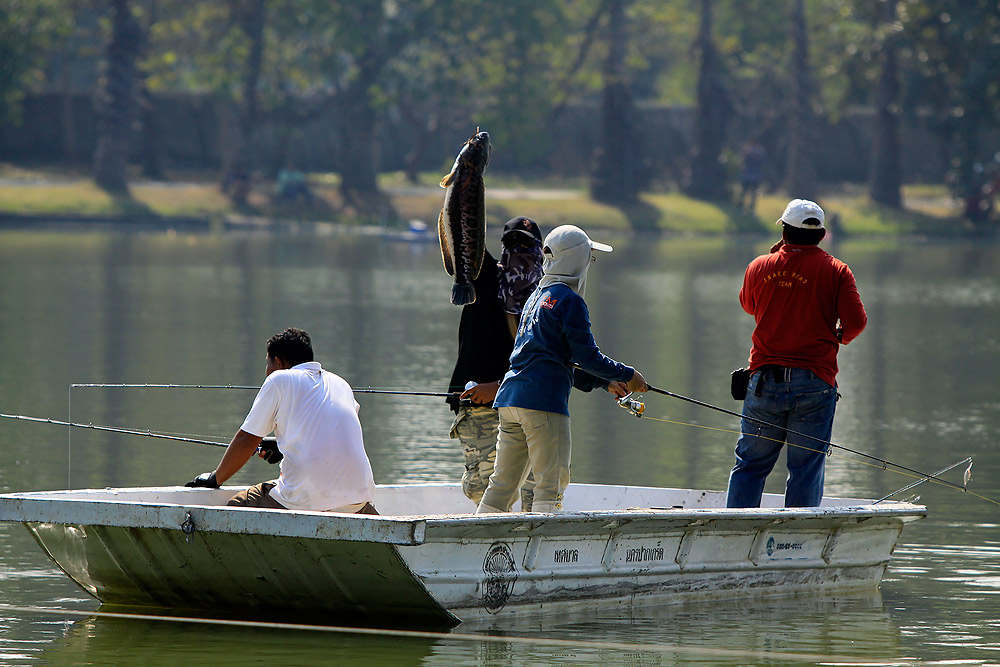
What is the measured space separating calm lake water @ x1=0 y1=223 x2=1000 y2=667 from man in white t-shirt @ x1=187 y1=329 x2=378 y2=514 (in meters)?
0.64

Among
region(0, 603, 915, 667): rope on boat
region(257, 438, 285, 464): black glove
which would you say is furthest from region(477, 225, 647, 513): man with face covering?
region(257, 438, 285, 464): black glove

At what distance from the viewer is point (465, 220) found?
323 inches

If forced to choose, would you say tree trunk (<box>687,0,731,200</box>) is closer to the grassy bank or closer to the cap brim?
the grassy bank

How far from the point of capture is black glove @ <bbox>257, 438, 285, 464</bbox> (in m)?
8.18

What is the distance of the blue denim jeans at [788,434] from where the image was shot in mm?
8367

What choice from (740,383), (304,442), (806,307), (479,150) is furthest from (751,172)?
(304,442)

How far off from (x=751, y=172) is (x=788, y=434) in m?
40.9

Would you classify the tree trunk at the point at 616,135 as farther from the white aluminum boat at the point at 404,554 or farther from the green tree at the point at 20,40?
the white aluminum boat at the point at 404,554

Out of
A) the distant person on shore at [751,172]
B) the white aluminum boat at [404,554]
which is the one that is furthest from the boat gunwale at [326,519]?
the distant person on shore at [751,172]

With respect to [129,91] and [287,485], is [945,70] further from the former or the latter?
[287,485]

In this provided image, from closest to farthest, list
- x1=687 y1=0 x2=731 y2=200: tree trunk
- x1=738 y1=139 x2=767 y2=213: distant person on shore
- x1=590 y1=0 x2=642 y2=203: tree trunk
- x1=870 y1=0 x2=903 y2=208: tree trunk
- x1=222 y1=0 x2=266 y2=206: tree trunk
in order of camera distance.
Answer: x1=222 y1=0 x2=266 y2=206: tree trunk → x1=738 y1=139 x2=767 y2=213: distant person on shore → x1=590 y1=0 x2=642 y2=203: tree trunk → x1=870 y1=0 x2=903 y2=208: tree trunk → x1=687 y1=0 x2=731 y2=200: tree trunk

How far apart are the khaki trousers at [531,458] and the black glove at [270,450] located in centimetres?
103

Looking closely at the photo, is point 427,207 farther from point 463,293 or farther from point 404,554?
point 404,554

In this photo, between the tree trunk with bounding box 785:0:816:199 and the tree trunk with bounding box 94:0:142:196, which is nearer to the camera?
the tree trunk with bounding box 94:0:142:196
